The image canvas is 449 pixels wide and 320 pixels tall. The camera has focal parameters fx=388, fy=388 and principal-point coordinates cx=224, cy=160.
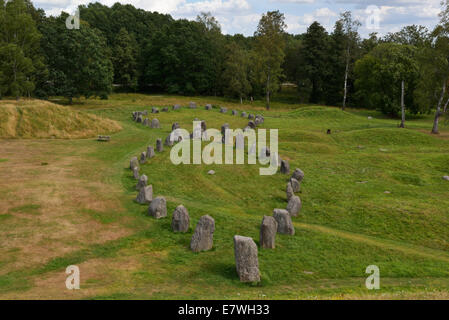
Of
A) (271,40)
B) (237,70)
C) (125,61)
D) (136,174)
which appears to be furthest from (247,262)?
(125,61)

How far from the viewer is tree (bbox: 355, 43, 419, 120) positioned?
5097cm

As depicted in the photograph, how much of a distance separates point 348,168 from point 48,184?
829 inches

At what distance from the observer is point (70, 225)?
689 inches

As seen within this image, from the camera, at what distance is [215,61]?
80.2m

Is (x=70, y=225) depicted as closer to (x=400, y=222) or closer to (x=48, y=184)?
(x=48, y=184)

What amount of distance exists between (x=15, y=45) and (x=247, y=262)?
50.7 meters

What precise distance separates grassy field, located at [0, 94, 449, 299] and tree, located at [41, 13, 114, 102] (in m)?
24.8

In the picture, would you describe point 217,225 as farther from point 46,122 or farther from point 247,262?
point 46,122

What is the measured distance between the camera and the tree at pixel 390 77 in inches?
2007

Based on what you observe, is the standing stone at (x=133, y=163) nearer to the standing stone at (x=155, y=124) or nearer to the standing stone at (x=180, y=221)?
the standing stone at (x=180, y=221)

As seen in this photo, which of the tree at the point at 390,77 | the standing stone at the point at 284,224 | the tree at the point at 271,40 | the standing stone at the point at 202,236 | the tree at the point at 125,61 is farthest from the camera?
the tree at the point at 125,61

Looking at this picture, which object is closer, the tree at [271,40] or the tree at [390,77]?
the tree at [390,77]

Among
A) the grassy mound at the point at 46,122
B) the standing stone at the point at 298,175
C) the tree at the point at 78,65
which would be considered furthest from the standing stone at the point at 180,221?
the tree at the point at 78,65

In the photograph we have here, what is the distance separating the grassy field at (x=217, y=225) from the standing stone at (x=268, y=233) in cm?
61
